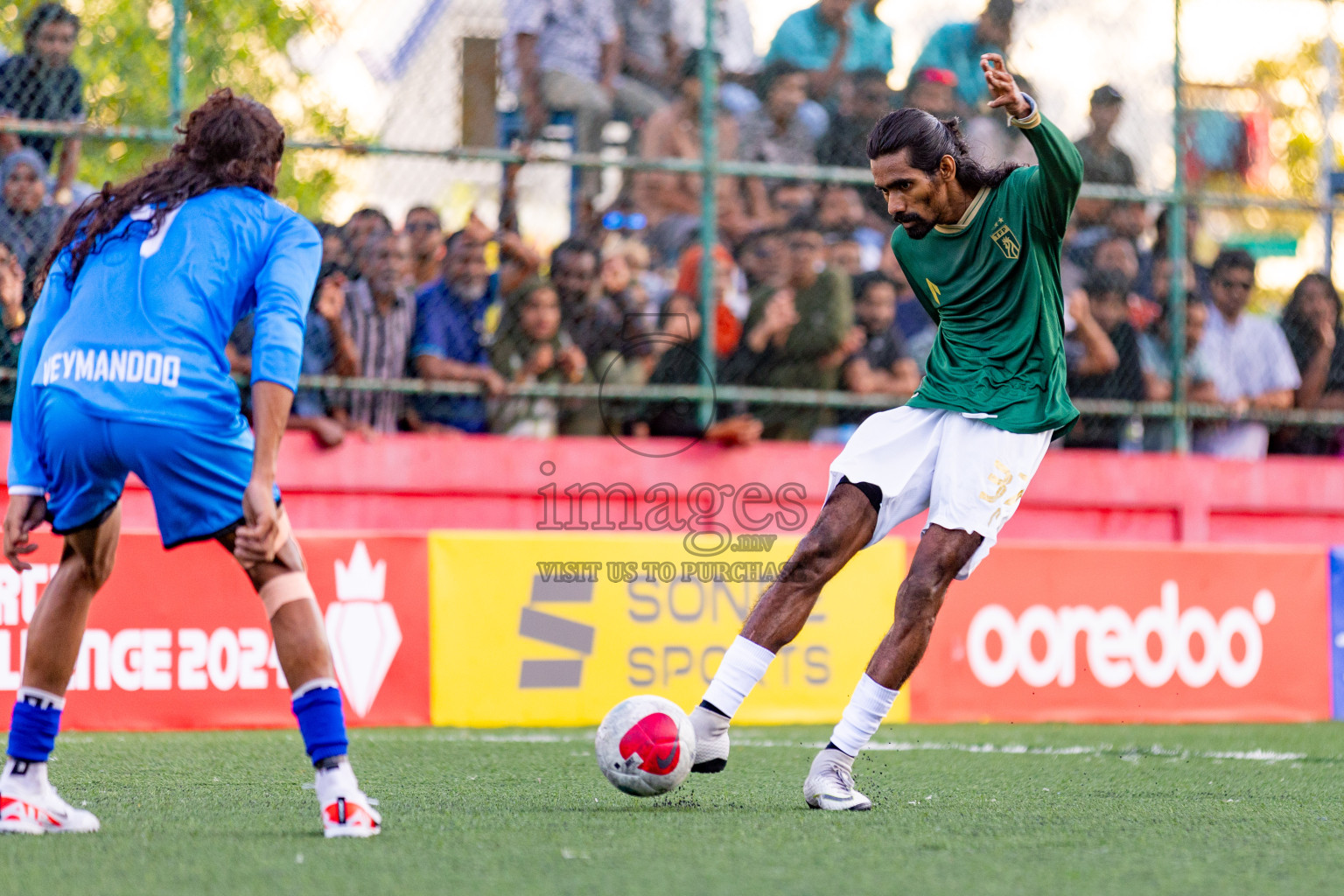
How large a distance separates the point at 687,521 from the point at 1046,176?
4465mm

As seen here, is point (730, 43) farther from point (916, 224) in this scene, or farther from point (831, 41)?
point (916, 224)

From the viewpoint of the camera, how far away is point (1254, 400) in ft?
33.5

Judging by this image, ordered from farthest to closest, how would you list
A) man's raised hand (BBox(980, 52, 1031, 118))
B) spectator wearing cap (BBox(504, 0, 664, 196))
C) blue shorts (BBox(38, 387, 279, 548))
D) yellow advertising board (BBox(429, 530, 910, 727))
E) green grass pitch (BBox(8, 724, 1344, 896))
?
spectator wearing cap (BBox(504, 0, 664, 196))
yellow advertising board (BBox(429, 530, 910, 727))
man's raised hand (BBox(980, 52, 1031, 118))
blue shorts (BBox(38, 387, 279, 548))
green grass pitch (BBox(8, 724, 1344, 896))

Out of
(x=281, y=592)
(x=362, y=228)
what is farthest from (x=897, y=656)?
(x=362, y=228)

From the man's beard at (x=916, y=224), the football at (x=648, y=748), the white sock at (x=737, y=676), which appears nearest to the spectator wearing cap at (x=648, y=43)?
the man's beard at (x=916, y=224)

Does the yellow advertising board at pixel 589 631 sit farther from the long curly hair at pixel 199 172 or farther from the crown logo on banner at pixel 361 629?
the long curly hair at pixel 199 172

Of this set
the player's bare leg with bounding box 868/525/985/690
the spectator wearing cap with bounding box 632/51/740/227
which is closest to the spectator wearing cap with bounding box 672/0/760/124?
the spectator wearing cap with bounding box 632/51/740/227

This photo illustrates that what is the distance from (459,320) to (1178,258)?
173 inches

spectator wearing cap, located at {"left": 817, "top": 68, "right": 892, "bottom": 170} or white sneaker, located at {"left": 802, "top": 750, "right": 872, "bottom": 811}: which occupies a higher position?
spectator wearing cap, located at {"left": 817, "top": 68, "right": 892, "bottom": 170}

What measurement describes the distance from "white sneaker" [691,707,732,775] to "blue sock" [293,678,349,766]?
121 centimetres

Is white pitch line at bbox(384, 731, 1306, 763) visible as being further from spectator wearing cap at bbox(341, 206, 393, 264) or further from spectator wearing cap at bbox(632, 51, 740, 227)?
spectator wearing cap at bbox(632, 51, 740, 227)

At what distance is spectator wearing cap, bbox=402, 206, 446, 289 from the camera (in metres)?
8.87

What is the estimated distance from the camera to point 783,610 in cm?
501

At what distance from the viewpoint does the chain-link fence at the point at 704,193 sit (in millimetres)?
8742
